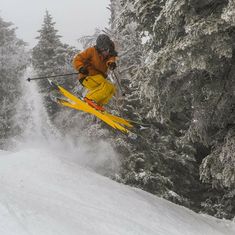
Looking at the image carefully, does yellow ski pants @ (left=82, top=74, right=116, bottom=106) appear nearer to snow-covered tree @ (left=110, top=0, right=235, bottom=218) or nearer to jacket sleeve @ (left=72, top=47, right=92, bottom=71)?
jacket sleeve @ (left=72, top=47, right=92, bottom=71)

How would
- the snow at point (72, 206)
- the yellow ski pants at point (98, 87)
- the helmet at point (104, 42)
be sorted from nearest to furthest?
the snow at point (72, 206) → the helmet at point (104, 42) → the yellow ski pants at point (98, 87)

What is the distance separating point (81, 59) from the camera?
12195 millimetres

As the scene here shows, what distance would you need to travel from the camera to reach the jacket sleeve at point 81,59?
12.1 metres

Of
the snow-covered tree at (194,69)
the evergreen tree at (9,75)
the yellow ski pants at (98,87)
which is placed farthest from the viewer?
the evergreen tree at (9,75)

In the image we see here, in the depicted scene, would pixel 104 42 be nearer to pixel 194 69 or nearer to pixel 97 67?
pixel 97 67

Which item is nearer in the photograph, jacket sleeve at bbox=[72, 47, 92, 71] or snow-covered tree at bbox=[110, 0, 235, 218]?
Result: snow-covered tree at bbox=[110, 0, 235, 218]

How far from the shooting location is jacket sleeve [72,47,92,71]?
39.7 feet

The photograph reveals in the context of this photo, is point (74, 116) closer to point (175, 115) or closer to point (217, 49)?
point (175, 115)

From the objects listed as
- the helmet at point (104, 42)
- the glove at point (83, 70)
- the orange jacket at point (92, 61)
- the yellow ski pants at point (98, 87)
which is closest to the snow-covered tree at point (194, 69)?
the helmet at point (104, 42)

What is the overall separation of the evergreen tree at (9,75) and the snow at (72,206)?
67.3 ft

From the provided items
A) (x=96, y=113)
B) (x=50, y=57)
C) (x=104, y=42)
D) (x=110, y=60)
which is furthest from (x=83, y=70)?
(x=50, y=57)

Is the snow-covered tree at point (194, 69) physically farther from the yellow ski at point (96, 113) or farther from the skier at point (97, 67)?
the yellow ski at point (96, 113)

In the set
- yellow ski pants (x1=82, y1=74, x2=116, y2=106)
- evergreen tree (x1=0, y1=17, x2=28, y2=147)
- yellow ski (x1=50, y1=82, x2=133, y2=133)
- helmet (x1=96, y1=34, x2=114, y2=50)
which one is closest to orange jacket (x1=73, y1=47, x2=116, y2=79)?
yellow ski pants (x1=82, y1=74, x2=116, y2=106)

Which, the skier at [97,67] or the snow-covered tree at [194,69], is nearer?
the snow-covered tree at [194,69]
